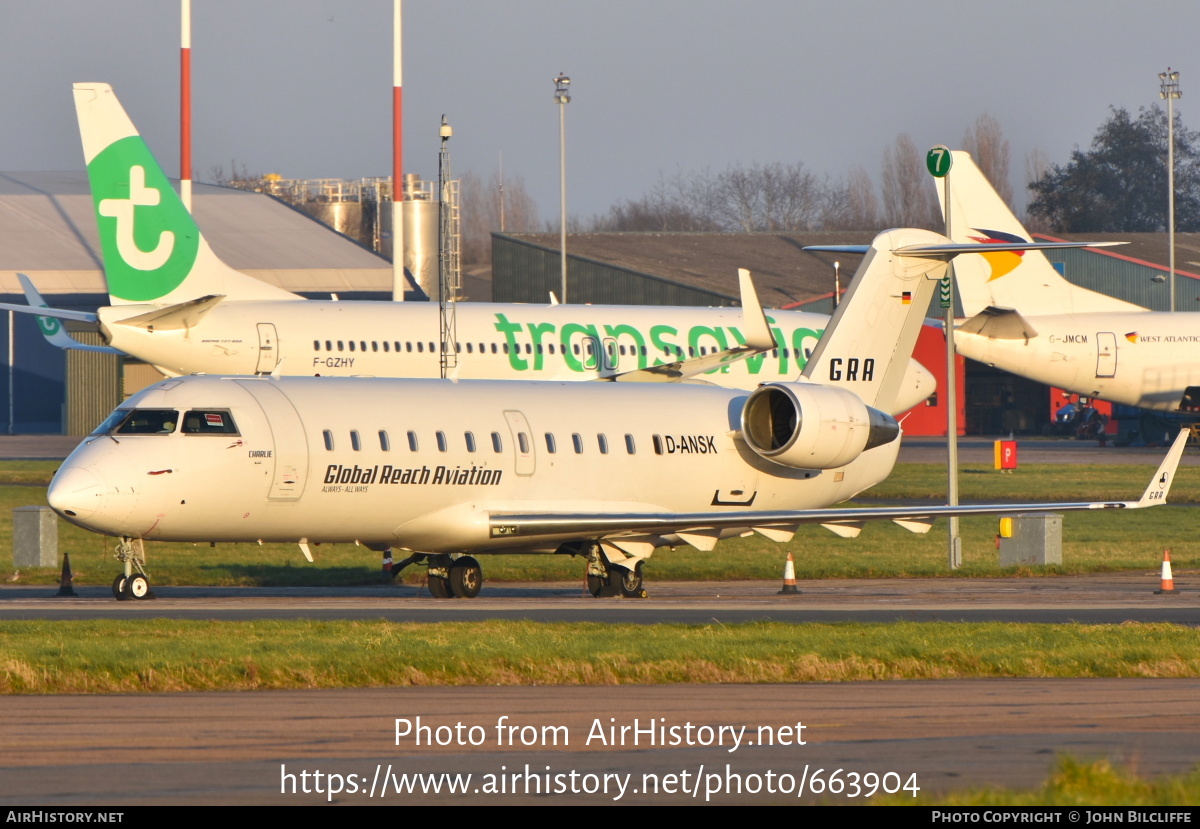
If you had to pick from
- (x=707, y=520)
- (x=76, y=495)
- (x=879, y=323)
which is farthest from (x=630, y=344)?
(x=76, y=495)

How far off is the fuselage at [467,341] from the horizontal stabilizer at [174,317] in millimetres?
111

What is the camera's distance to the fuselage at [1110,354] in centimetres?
5481

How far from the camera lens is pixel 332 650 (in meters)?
16.4

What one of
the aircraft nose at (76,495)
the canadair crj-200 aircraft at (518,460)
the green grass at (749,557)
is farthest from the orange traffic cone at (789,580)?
the aircraft nose at (76,495)

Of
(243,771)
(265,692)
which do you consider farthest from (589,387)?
(243,771)

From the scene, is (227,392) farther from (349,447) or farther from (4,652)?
(4,652)

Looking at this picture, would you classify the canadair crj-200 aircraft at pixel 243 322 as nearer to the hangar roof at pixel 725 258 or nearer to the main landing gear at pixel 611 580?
→ the main landing gear at pixel 611 580

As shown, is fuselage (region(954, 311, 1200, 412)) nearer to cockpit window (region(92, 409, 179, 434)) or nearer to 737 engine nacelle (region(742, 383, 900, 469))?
737 engine nacelle (region(742, 383, 900, 469))

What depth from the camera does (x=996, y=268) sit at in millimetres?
54625

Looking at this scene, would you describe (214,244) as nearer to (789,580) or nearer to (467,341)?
(467,341)

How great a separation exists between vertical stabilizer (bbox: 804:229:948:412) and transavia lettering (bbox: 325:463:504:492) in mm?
7087

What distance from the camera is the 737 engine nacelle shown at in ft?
89.7

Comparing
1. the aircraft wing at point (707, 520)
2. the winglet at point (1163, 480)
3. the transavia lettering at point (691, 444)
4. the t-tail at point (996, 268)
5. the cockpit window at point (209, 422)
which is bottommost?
the aircraft wing at point (707, 520)
